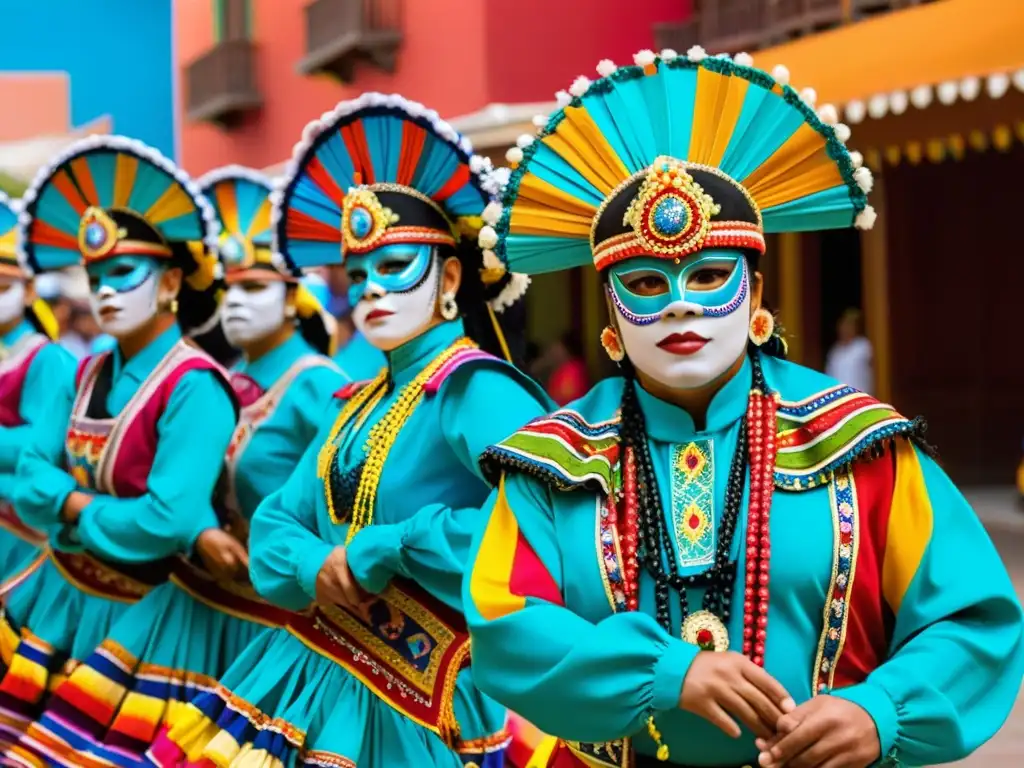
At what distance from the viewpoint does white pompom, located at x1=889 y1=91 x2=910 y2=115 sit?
8.80m

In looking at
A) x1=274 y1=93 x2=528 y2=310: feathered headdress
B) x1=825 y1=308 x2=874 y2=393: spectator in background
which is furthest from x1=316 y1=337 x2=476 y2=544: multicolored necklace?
x1=825 y1=308 x2=874 y2=393: spectator in background

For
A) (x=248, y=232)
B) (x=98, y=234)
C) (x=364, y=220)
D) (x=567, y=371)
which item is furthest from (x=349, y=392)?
(x=567, y=371)

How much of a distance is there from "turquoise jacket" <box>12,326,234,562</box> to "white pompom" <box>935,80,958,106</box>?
5047 mm

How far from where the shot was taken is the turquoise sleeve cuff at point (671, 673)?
232cm

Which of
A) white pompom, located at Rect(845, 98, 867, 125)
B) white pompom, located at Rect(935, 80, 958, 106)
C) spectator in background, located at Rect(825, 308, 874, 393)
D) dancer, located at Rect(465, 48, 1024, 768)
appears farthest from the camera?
spectator in background, located at Rect(825, 308, 874, 393)

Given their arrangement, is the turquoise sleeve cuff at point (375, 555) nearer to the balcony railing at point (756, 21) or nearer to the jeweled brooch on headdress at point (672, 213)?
the jeweled brooch on headdress at point (672, 213)

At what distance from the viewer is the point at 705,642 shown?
8.09 feet

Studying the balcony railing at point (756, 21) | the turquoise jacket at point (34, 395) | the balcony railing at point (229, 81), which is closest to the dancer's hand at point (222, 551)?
the turquoise jacket at point (34, 395)

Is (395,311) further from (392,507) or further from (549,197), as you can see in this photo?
(549,197)

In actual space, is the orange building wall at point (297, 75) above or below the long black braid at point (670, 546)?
above

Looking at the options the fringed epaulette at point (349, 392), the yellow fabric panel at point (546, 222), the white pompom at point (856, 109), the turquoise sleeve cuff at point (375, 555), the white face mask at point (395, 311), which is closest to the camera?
the yellow fabric panel at point (546, 222)

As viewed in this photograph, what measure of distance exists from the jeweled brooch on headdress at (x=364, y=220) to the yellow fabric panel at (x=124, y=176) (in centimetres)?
148

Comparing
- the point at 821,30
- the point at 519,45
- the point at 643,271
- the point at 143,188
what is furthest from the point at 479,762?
the point at 519,45

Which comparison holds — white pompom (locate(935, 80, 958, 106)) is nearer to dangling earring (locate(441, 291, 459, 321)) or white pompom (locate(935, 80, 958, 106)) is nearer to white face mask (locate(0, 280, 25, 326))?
white face mask (locate(0, 280, 25, 326))
